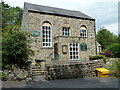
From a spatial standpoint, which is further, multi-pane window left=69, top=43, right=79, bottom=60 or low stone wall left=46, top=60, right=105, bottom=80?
multi-pane window left=69, top=43, right=79, bottom=60

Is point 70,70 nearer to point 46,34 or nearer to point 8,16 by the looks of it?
point 46,34

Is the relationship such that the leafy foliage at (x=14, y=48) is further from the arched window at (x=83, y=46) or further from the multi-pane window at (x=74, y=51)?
the arched window at (x=83, y=46)

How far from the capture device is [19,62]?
9.02 meters

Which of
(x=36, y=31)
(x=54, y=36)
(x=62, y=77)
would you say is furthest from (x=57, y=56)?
(x=62, y=77)

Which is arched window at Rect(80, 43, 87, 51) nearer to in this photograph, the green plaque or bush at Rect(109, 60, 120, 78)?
the green plaque

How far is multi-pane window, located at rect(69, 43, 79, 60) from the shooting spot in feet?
52.1

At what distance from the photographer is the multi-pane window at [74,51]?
15.9 m

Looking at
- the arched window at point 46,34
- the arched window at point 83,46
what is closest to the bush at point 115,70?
the arched window at point 83,46

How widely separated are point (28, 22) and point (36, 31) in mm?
1439

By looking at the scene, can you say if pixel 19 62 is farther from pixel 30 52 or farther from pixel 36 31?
pixel 36 31

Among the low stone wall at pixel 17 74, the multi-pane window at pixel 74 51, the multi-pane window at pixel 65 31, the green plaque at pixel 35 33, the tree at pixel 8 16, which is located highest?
the tree at pixel 8 16

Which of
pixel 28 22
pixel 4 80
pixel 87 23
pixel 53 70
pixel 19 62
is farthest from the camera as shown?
pixel 87 23

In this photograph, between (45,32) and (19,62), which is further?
(45,32)

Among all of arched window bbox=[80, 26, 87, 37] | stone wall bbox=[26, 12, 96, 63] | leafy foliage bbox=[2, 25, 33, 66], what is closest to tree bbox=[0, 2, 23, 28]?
stone wall bbox=[26, 12, 96, 63]
